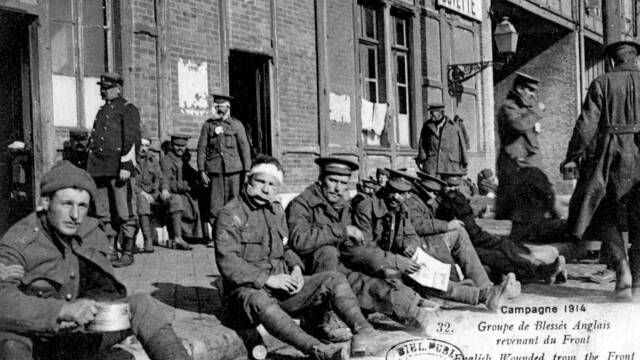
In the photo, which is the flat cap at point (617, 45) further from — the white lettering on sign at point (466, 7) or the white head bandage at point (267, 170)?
the white lettering on sign at point (466, 7)

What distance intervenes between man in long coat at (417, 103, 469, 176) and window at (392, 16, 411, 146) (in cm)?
310

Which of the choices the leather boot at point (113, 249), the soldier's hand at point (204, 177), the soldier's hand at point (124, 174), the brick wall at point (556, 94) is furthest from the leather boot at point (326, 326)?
the brick wall at point (556, 94)

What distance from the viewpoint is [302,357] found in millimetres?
4273

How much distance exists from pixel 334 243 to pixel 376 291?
442mm

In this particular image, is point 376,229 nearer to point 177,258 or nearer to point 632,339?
point 632,339

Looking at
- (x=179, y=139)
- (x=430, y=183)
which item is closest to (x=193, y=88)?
(x=179, y=139)

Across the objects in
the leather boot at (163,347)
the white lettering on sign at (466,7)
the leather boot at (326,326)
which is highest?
the white lettering on sign at (466,7)

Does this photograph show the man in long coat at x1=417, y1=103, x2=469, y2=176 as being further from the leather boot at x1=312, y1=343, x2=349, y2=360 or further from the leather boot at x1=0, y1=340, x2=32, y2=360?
the leather boot at x1=0, y1=340, x2=32, y2=360

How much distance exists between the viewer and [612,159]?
560 cm

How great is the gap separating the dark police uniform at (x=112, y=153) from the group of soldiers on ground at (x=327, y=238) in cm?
1

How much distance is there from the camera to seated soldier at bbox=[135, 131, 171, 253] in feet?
25.6

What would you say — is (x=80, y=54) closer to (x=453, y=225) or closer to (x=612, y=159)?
(x=453, y=225)

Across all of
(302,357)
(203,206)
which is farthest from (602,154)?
(203,206)

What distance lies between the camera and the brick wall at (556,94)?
21.0 meters
